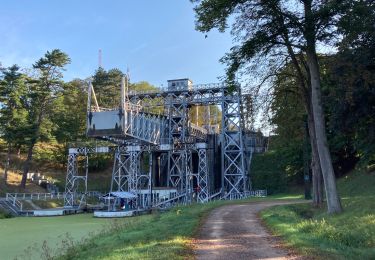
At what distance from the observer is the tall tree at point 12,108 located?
167 feet

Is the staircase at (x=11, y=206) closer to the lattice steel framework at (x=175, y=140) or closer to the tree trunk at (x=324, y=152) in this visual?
the lattice steel framework at (x=175, y=140)

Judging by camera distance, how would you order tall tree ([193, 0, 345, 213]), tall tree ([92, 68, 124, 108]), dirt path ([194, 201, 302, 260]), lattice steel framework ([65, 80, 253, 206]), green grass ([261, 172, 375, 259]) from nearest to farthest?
green grass ([261, 172, 375, 259]) < dirt path ([194, 201, 302, 260]) < tall tree ([193, 0, 345, 213]) < lattice steel framework ([65, 80, 253, 206]) < tall tree ([92, 68, 124, 108])

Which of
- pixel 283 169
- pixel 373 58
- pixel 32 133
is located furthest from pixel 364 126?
pixel 32 133

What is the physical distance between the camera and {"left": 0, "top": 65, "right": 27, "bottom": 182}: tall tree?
51.0 m

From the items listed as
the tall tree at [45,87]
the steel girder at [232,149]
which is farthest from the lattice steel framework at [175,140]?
the tall tree at [45,87]

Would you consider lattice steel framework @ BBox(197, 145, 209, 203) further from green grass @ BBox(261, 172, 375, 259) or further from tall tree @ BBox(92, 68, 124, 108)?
green grass @ BBox(261, 172, 375, 259)

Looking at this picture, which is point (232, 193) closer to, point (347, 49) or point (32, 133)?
point (32, 133)

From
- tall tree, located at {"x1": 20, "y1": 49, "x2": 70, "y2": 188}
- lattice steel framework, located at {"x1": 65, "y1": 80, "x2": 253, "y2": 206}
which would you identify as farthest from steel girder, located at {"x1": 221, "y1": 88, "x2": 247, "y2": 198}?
tall tree, located at {"x1": 20, "y1": 49, "x2": 70, "y2": 188}

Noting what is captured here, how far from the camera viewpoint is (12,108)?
51938 millimetres

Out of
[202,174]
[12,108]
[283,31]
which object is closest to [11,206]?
[12,108]

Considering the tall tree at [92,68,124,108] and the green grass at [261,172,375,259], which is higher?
the tall tree at [92,68,124,108]

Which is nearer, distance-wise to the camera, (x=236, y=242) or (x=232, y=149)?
(x=236, y=242)

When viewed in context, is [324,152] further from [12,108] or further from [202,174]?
[12,108]

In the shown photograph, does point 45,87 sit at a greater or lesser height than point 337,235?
greater
